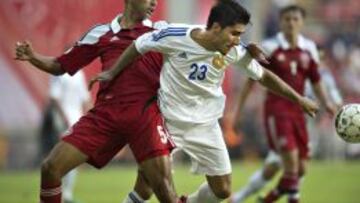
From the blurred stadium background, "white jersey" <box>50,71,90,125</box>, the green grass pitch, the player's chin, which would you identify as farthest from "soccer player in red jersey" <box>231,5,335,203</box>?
the player's chin

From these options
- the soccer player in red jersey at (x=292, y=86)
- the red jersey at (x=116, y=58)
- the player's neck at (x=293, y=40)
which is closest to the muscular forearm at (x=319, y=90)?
the soccer player in red jersey at (x=292, y=86)

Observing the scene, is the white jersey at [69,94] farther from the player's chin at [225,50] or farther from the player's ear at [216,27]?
the player's ear at [216,27]

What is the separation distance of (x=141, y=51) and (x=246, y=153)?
654 inches

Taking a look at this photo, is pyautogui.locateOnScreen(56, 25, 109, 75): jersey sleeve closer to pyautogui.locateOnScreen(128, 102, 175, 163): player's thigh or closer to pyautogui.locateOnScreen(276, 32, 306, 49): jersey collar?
pyautogui.locateOnScreen(128, 102, 175, 163): player's thigh

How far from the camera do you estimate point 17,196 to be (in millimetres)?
16406

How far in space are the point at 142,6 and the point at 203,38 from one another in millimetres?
665

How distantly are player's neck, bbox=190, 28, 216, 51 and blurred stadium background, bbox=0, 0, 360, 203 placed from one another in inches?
255

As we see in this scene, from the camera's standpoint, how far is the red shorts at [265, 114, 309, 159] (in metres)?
13.6

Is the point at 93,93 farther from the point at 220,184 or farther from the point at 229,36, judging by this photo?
the point at 229,36

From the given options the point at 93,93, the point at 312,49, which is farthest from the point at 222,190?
the point at 93,93

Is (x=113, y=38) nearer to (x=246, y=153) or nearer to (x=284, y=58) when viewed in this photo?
(x=284, y=58)

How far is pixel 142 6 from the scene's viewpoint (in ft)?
32.7

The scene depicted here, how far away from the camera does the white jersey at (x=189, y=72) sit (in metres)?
9.76

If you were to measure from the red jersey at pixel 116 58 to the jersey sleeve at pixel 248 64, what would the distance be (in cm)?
72
